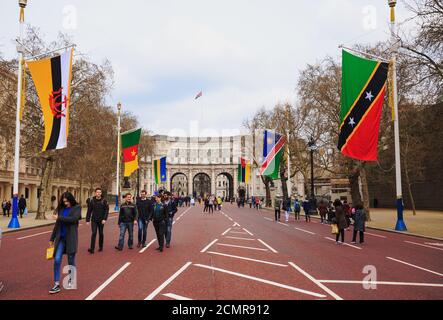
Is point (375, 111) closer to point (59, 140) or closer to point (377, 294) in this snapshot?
point (377, 294)

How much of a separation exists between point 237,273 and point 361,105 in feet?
43.0

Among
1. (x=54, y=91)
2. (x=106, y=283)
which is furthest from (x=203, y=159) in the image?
(x=106, y=283)

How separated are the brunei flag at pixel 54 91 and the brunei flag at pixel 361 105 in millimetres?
14643

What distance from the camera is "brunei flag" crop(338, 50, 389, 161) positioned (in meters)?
19.0

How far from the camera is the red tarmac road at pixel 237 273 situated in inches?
287

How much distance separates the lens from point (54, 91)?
22.0 m

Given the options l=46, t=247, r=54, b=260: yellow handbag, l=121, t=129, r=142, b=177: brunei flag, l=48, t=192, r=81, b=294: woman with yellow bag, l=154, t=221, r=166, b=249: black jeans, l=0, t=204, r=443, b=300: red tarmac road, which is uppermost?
l=121, t=129, r=142, b=177: brunei flag

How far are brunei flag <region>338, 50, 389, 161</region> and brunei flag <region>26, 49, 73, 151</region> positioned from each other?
14.6 metres

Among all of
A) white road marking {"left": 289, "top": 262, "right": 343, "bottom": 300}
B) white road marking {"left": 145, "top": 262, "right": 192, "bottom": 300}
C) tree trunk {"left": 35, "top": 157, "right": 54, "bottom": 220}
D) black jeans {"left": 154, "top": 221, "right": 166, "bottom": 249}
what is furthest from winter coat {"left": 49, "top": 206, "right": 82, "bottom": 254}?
tree trunk {"left": 35, "top": 157, "right": 54, "bottom": 220}

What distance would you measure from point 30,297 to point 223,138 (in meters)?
137

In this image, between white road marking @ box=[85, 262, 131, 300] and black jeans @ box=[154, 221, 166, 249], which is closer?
white road marking @ box=[85, 262, 131, 300]

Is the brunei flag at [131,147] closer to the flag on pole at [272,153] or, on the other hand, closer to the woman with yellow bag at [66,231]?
the flag on pole at [272,153]

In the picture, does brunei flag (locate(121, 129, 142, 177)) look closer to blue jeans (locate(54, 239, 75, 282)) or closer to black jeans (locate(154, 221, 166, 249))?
black jeans (locate(154, 221, 166, 249))

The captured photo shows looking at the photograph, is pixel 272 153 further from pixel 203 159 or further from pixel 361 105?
pixel 203 159
